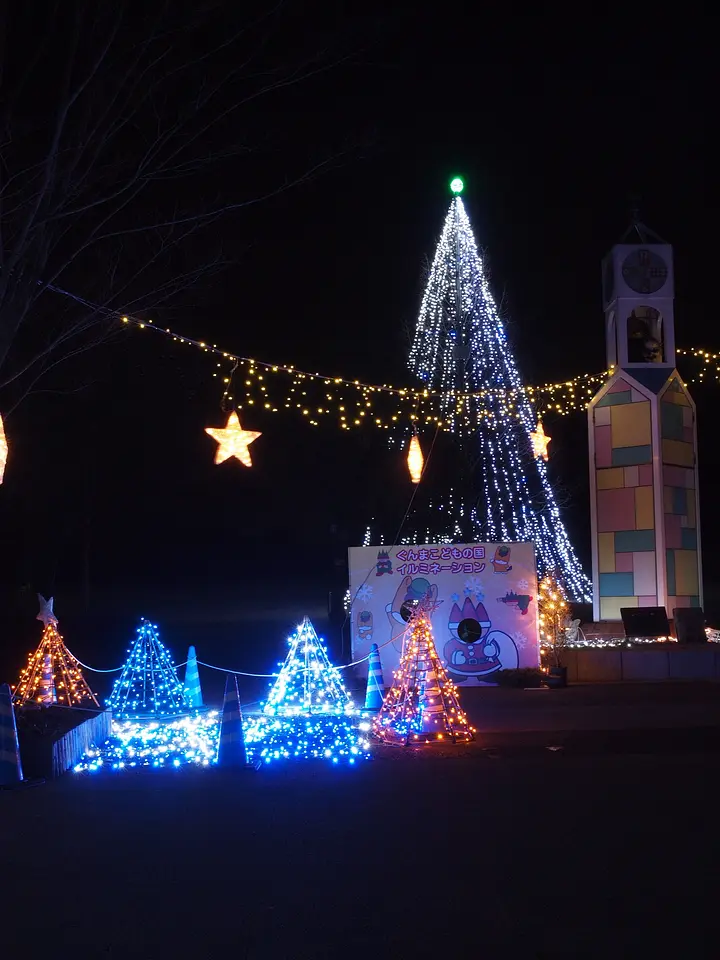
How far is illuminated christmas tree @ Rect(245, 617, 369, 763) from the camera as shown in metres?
10.9

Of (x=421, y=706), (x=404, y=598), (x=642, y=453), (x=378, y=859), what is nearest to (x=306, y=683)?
(x=421, y=706)

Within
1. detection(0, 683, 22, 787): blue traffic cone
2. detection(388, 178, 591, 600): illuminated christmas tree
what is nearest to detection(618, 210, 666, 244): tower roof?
detection(388, 178, 591, 600): illuminated christmas tree

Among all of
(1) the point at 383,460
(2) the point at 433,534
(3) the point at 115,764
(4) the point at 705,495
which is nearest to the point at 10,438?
(1) the point at 383,460

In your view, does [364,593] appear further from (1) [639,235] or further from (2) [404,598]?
(1) [639,235]

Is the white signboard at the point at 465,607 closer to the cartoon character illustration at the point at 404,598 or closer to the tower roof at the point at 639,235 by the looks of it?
the cartoon character illustration at the point at 404,598

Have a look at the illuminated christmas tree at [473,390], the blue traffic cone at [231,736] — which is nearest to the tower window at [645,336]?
the illuminated christmas tree at [473,390]

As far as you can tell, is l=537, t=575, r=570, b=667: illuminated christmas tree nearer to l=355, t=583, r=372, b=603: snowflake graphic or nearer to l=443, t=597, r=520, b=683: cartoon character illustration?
l=443, t=597, r=520, b=683: cartoon character illustration

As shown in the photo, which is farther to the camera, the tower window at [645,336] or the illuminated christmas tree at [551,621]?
the tower window at [645,336]

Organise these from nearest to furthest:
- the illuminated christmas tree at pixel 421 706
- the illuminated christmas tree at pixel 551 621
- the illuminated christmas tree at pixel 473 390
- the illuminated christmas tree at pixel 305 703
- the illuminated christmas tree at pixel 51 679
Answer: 1. the illuminated christmas tree at pixel 421 706
2. the illuminated christmas tree at pixel 305 703
3. the illuminated christmas tree at pixel 51 679
4. the illuminated christmas tree at pixel 551 621
5. the illuminated christmas tree at pixel 473 390

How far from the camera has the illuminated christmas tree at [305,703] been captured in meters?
10.9

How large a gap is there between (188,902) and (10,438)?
2489cm

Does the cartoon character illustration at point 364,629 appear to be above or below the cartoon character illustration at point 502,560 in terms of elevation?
below

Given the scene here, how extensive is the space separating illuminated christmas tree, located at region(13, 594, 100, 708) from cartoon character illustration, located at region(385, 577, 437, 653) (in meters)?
4.66

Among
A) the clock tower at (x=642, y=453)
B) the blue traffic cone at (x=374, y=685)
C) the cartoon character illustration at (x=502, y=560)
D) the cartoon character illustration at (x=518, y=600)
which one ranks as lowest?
the blue traffic cone at (x=374, y=685)
